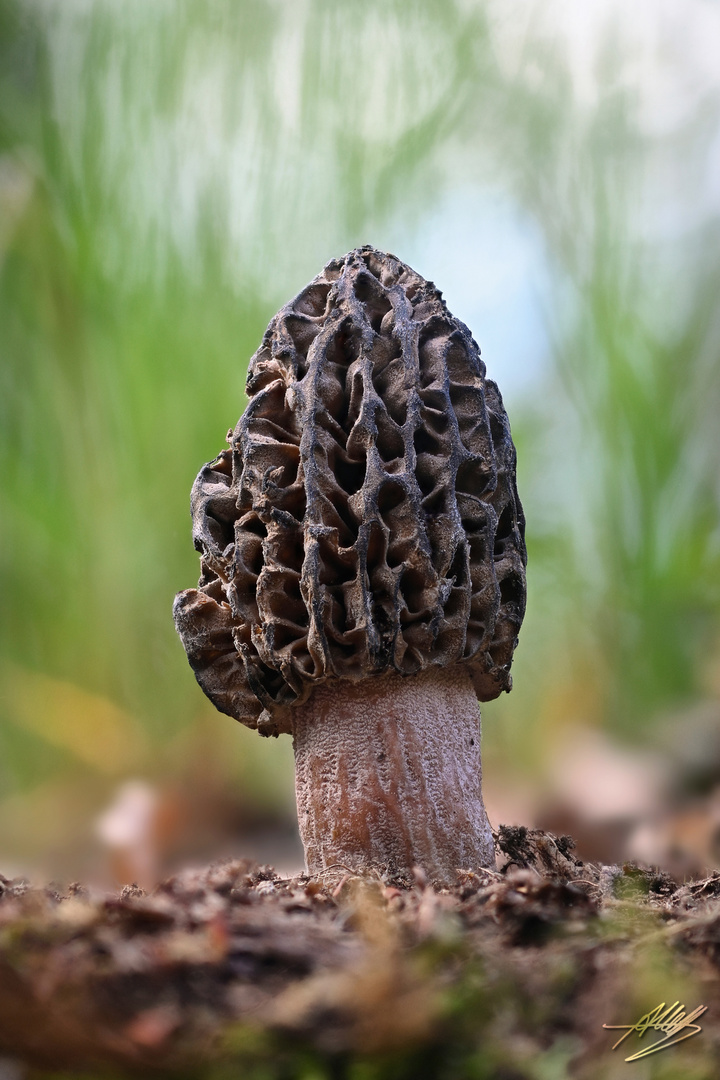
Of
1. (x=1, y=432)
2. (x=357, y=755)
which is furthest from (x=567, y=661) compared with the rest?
(x=1, y=432)

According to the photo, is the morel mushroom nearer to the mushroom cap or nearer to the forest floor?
the mushroom cap

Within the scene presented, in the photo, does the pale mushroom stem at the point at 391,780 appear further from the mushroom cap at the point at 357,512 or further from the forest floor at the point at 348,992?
the forest floor at the point at 348,992
